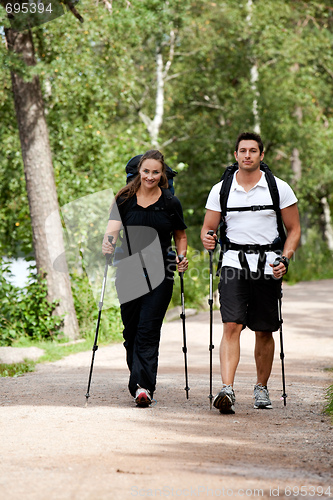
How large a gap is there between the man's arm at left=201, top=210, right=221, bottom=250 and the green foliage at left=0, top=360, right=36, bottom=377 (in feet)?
12.3

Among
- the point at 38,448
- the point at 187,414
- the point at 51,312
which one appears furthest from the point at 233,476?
the point at 51,312

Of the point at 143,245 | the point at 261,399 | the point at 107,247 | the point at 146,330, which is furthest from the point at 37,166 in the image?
the point at 261,399

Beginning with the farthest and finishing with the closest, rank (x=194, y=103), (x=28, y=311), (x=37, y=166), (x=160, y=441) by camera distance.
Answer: (x=194, y=103), (x=28, y=311), (x=37, y=166), (x=160, y=441)

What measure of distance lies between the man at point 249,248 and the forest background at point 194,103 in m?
9.20

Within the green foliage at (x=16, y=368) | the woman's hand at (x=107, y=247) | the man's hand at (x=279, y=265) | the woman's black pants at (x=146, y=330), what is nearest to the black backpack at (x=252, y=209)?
→ the man's hand at (x=279, y=265)

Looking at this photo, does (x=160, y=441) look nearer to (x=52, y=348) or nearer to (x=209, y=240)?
(x=209, y=240)

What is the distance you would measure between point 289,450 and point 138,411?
1594mm

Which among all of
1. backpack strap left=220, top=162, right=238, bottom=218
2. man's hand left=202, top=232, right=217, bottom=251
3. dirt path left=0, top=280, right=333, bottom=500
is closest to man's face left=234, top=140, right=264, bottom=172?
backpack strap left=220, top=162, right=238, bottom=218

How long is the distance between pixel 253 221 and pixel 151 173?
949 millimetres

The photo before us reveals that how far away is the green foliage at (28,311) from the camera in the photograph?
40.7 ft

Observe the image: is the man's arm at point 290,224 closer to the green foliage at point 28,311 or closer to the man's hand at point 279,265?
the man's hand at point 279,265

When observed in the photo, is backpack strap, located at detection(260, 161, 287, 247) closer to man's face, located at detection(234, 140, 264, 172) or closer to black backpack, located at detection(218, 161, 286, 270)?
black backpack, located at detection(218, 161, 286, 270)

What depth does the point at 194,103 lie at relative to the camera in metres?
30.7

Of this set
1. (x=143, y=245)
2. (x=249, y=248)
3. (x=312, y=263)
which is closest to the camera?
(x=249, y=248)
